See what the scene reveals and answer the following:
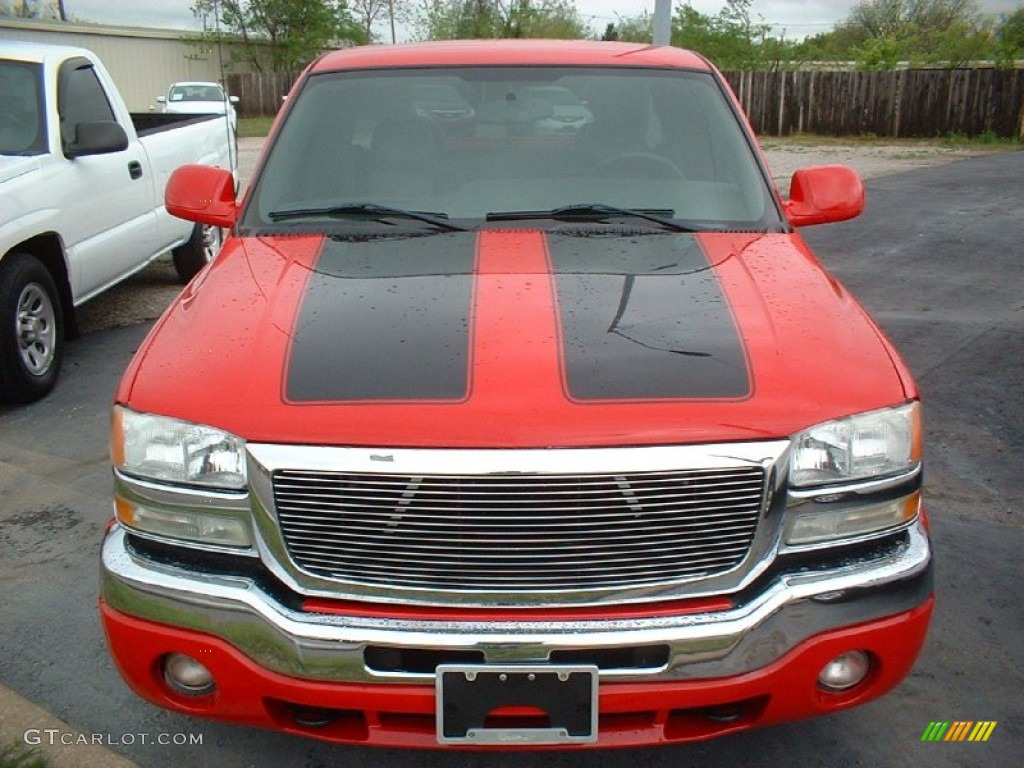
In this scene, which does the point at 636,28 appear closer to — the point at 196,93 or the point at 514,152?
the point at 196,93

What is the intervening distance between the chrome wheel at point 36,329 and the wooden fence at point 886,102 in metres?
21.3

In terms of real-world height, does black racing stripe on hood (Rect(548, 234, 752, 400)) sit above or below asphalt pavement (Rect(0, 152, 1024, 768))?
above

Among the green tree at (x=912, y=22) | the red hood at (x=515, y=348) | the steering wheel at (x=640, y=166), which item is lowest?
the red hood at (x=515, y=348)

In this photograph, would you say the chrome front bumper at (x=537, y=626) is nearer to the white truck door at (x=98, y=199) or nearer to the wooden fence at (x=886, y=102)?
the white truck door at (x=98, y=199)

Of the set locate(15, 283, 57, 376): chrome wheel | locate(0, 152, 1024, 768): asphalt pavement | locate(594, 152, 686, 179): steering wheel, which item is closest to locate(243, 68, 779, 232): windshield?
locate(594, 152, 686, 179): steering wheel

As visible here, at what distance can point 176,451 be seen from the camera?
2229 mm

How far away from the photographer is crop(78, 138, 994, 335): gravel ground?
733 centimetres

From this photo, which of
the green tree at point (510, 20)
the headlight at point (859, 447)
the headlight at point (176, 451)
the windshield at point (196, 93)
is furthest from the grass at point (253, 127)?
the headlight at point (859, 447)

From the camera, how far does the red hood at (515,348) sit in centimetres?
213

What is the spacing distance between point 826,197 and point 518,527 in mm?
2022

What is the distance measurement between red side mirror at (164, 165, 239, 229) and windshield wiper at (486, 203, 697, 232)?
39.8 inches

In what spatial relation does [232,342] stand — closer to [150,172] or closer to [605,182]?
[605,182]

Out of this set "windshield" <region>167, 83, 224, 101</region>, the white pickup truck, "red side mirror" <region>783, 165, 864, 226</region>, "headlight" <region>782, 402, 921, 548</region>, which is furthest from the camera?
"windshield" <region>167, 83, 224, 101</region>

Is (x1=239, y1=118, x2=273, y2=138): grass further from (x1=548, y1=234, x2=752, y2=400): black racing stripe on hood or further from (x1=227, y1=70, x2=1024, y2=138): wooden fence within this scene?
(x1=548, y1=234, x2=752, y2=400): black racing stripe on hood
